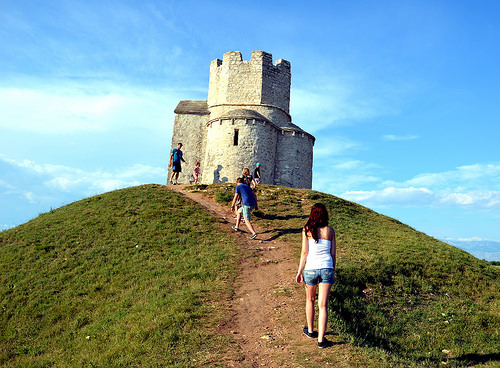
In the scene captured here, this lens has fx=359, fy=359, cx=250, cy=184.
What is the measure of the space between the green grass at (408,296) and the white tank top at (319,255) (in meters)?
1.92

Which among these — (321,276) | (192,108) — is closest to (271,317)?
(321,276)

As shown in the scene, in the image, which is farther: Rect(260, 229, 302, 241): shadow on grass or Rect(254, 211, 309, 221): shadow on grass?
Rect(254, 211, 309, 221): shadow on grass

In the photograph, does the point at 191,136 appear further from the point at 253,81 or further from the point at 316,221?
the point at 316,221

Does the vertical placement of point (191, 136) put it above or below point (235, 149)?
above

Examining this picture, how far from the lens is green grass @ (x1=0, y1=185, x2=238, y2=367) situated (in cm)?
800

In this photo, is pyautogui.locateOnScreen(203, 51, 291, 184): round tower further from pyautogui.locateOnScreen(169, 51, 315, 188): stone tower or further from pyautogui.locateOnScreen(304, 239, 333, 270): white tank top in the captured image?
pyautogui.locateOnScreen(304, 239, 333, 270): white tank top

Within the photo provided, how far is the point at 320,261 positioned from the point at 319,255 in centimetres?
12

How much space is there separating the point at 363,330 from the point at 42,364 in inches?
311

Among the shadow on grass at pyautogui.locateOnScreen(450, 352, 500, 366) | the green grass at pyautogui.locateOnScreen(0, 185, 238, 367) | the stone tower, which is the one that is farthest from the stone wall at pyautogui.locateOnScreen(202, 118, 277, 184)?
the shadow on grass at pyautogui.locateOnScreen(450, 352, 500, 366)

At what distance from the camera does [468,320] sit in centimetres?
1105

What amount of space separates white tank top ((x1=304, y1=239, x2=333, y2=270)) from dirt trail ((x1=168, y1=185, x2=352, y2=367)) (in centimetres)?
169

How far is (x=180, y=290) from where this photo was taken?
1038 centimetres

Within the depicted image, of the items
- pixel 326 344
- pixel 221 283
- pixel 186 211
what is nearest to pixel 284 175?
pixel 186 211

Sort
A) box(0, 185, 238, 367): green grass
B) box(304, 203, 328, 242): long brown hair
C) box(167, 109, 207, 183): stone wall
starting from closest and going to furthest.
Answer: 1. box(304, 203, 328, 242): long brown hair
2. box(0, 185, 238, 367): green grass
3. box(167, 109, 207, 183): stone wall
